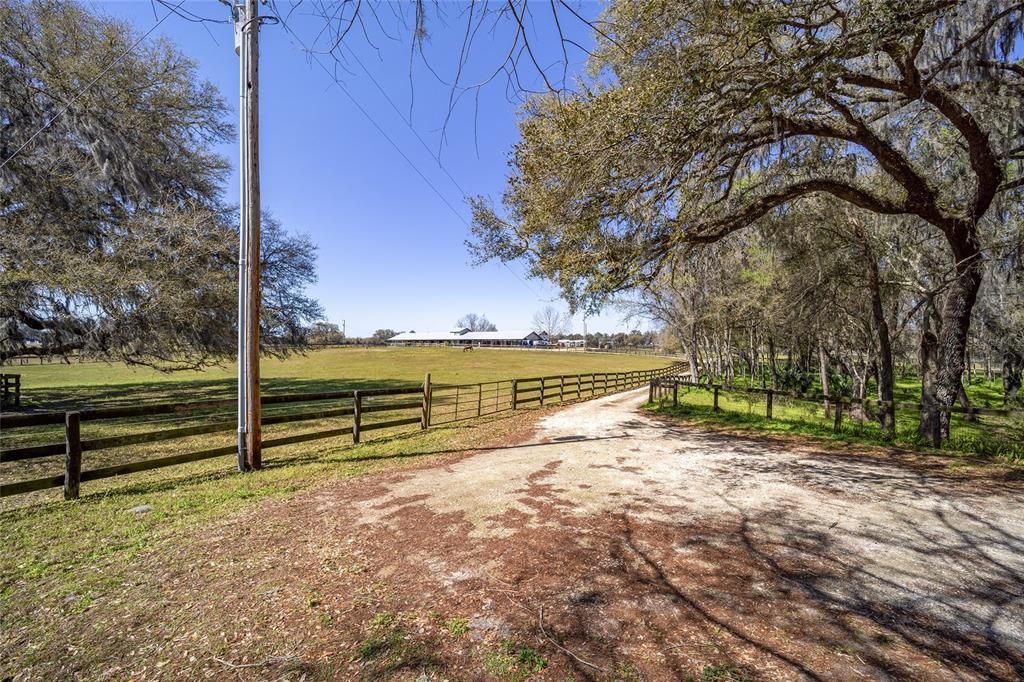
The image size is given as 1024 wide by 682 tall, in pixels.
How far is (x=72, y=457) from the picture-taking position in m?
5.05

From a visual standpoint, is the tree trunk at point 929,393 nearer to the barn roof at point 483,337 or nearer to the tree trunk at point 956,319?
the tree trunk at point 956,319

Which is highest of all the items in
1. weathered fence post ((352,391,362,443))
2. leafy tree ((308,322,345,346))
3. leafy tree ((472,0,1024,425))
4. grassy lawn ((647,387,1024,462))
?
leafy tree ((472,0,1024,425))

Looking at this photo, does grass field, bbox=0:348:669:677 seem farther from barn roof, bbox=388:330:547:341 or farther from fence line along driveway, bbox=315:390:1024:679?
barn roof, bbox=388:330:547:341

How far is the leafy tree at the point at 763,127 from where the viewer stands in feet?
14.3

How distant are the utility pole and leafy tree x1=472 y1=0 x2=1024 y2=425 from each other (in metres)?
4.24

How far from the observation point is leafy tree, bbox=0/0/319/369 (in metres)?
10.9

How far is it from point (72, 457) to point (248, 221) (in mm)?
3704

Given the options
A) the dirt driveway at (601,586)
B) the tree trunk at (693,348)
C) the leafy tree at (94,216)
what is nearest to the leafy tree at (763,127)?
the dirt driveway at (601,586)

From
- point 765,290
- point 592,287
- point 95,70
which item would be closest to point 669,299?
point 765,290

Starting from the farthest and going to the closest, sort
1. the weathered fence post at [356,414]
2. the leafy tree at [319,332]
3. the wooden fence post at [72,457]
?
1. the leafy tree at [319,332]
2. the weathered fence post at [356,414]
3. the wooden fence post at [72,457]

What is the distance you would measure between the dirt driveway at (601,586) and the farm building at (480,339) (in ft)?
325

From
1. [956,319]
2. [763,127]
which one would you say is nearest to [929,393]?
[956,319]

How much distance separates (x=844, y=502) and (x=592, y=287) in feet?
15.9

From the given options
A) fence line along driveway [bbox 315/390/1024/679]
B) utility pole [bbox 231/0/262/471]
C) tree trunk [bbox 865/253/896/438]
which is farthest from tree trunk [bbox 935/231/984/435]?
utility pole [bbox 231/0/262/471]
